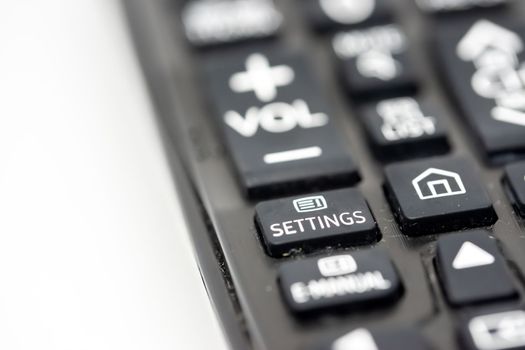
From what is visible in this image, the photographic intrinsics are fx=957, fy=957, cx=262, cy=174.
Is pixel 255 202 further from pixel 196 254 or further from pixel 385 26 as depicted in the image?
pixel 385 26

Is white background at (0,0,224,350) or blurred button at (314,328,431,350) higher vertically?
white background at (0,0,224,350)

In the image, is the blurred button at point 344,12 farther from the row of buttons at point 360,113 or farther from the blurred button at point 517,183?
the blurred button at point 517,183

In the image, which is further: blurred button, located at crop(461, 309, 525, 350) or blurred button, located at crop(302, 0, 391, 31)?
blurred button, located at crop(302, 0, 391, 31)

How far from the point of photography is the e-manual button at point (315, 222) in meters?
0.34

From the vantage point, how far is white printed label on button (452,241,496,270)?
0.33 metres

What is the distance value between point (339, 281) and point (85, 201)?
0.14m

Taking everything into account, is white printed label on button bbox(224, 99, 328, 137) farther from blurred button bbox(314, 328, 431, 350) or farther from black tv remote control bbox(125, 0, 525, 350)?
blurred button bbox(314, 328, 431, 350)

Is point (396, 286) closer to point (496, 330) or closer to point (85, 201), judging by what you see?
point (496, 330)

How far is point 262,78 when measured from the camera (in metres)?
0.43

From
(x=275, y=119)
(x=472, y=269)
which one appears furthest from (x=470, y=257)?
(x=275, y=119)

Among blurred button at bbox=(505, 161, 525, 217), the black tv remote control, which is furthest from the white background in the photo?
blurred button at bbox=(505, 161, 525, 217)

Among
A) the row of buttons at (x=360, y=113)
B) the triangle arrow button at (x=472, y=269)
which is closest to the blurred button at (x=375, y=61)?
the row of buttons at (x=360, y=113)

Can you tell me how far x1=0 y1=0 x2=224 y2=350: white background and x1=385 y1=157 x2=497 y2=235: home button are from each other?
0.08 metres

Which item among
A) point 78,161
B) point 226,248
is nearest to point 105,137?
point 78,161
